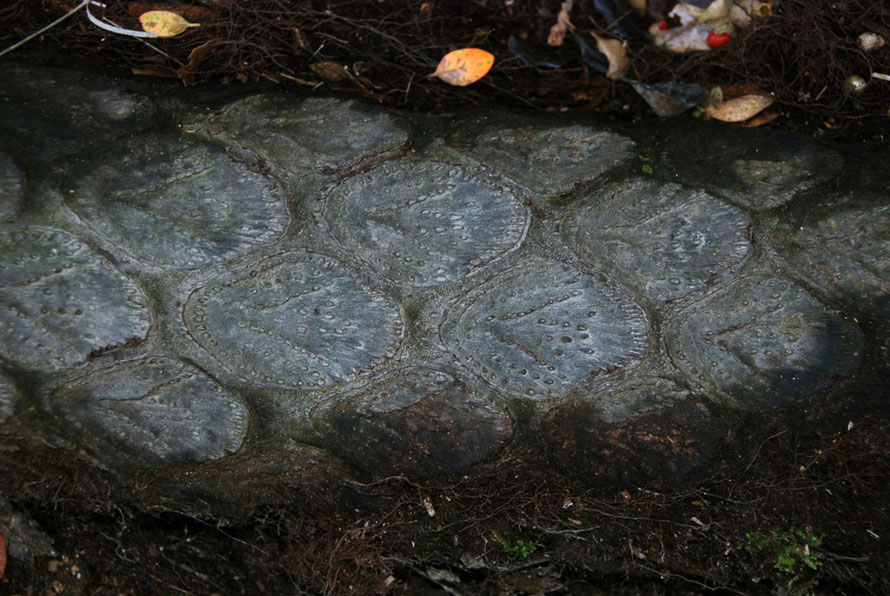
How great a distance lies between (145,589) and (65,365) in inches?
28.0

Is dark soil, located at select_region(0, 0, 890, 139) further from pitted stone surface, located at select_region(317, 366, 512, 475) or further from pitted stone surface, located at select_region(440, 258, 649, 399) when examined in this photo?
pitted stone surface, located at select_region(317, 366, 512, 475)

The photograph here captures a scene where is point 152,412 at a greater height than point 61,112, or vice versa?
point 61,112

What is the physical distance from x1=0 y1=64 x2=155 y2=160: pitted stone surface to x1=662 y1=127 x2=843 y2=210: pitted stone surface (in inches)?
64.4

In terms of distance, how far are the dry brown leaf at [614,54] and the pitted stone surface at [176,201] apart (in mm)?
1236

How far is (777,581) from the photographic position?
1.87m

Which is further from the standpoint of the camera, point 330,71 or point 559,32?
point 559,32

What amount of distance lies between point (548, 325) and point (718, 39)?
4.00 ft

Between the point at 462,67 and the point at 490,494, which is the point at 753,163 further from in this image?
the point at 490,494

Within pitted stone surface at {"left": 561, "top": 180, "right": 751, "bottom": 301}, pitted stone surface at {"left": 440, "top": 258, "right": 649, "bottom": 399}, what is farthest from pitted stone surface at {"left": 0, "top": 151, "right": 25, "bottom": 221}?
pitted stone surface at {"left": 561, "top": 180, "right": 751, "bottom": 301}

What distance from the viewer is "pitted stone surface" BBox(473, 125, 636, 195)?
192cm

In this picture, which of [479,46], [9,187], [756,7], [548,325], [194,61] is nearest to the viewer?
[9,187]

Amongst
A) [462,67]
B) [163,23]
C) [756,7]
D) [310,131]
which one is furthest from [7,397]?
[756,7]

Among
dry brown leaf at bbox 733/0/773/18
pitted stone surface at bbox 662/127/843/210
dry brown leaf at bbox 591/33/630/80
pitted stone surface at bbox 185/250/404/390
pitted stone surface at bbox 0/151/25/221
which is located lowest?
pitted stone surface at bbox 185/250/404/390

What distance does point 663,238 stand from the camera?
6.11 ft
